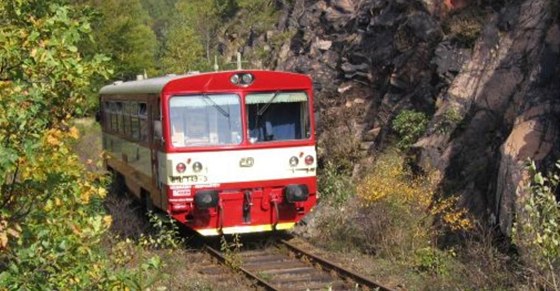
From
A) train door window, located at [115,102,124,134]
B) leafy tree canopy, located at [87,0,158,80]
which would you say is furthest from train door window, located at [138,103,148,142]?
leafy tree canopy, located at [87,0,158,80]

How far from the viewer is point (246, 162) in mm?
12961

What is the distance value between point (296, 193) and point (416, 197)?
1888 mm

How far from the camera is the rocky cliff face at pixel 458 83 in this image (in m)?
11.8

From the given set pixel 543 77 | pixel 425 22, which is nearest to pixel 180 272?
pixel 543 77

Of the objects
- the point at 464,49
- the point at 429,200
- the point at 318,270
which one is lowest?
the point at 318,270

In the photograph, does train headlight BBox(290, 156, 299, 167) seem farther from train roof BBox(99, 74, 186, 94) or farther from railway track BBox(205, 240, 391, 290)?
train roof BBox(99, 74, 186, 94)

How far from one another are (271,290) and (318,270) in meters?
1.43

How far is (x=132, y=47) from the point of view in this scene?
4825 cm

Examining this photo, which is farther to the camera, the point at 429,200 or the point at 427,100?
the point at 427,100

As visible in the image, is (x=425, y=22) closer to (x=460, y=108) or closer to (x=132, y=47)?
(x=460, y=108)

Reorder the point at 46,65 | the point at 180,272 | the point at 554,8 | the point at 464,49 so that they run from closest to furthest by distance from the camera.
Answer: the point at 46,65
the point at 180,272
the point at 554,8
the point at 464,49

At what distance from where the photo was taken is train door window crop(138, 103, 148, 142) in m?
14.1

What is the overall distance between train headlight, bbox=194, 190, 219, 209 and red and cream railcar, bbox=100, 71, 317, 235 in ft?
0.05

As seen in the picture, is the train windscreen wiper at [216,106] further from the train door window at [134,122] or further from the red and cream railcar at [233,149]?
the train door window at [134,122]
